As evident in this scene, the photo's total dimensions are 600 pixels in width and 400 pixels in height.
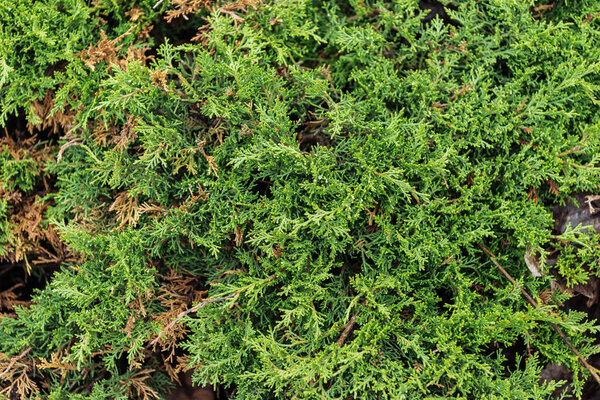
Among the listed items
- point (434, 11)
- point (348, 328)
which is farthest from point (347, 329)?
point (434, 11)

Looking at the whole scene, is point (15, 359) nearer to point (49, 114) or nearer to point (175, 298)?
point (175, 298)

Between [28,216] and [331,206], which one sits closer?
[331,206]

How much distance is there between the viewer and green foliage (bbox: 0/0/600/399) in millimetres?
2561

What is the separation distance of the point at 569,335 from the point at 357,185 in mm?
1490

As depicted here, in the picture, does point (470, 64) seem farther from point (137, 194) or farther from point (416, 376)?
point (137, 194)

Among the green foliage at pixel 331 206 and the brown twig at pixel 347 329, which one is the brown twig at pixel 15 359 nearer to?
the green foliage at pixel 331 206

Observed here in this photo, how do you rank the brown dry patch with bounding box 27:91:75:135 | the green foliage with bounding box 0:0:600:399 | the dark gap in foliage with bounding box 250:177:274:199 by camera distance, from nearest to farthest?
the green foliage with bounding box 0:0:600:399
the dark gap in foliage with bounding box 250:177:274:199
the brown dry patch with bounding box 27:91:75:135

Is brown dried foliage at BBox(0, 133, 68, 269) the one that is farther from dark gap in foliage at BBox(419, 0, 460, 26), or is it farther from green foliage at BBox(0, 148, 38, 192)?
dark gap in foliage at BBox(419, 0, 460, 26)

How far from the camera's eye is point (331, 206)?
8.46 ft

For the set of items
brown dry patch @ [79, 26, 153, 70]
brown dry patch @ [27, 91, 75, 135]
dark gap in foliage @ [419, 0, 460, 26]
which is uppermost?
brown dry patch @ [79, 26, 153, 70]

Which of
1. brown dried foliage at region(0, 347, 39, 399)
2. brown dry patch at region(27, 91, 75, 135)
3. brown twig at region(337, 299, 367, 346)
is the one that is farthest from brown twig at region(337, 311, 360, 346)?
brown dry patch at region(27, 91, 75, 135)

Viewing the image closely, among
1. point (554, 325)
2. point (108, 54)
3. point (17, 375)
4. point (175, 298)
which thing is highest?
point (108, 54)

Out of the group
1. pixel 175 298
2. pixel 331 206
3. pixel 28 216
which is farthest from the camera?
pixel 28 216

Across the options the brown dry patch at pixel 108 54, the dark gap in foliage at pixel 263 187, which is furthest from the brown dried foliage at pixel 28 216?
the dark gap in foliage at pixel 263 187
